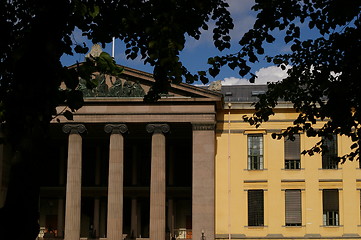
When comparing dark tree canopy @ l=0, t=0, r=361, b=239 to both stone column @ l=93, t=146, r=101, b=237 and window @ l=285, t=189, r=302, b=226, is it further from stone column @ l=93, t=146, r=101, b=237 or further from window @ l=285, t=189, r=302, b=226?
stone column @ l=93, t=146, r=101, b=237

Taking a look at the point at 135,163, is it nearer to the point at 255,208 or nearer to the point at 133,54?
the point at 255,208

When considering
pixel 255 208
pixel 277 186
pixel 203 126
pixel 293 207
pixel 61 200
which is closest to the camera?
pixel 203 126

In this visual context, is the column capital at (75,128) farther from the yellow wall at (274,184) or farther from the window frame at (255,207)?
the window frame at (255,207)

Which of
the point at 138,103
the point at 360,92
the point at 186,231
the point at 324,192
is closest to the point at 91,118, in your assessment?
the point at 138,103

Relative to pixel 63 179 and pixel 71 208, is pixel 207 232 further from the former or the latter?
pixel 63 179

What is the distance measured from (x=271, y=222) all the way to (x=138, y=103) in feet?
39.3

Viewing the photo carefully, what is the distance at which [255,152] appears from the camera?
4844 centimetres

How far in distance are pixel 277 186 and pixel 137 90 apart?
1152 cm

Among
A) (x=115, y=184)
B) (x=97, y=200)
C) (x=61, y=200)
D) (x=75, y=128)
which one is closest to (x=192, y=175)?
(x=115, y=184)

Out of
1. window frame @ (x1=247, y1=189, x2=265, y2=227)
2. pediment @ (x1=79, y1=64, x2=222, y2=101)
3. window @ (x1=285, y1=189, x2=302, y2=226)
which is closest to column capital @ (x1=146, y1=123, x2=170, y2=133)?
pediment @ (x1=79, y1=64, x2=222, y2=101)

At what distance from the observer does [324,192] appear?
156 ft

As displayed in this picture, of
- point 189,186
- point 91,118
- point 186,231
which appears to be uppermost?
point 91,118

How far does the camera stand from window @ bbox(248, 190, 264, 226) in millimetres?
47531

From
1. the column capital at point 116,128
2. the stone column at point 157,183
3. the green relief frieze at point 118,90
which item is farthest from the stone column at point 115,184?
the green relief frieze at point 118,90
